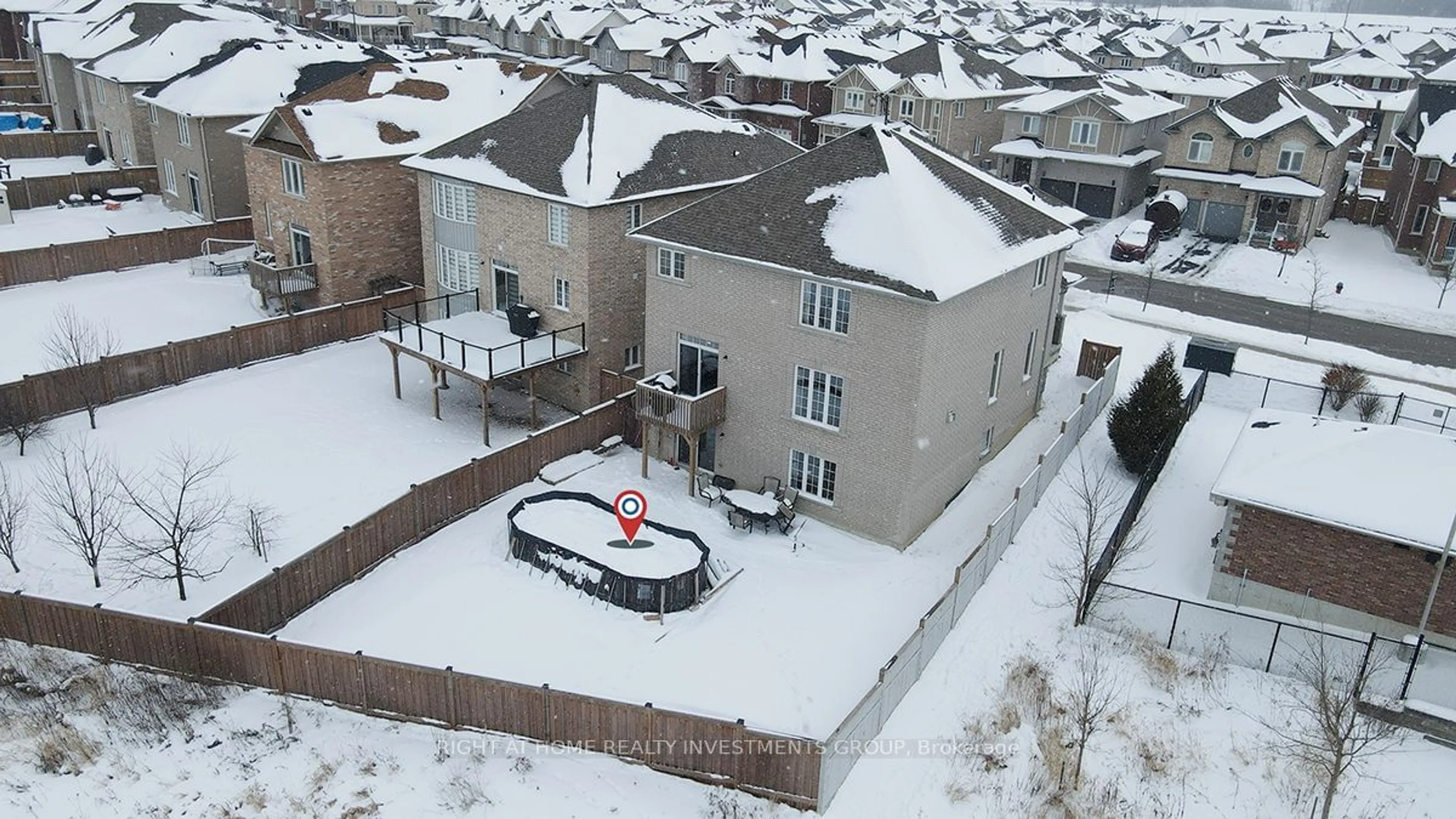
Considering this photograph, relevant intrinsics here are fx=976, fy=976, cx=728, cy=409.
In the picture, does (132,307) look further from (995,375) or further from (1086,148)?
(1086,148)

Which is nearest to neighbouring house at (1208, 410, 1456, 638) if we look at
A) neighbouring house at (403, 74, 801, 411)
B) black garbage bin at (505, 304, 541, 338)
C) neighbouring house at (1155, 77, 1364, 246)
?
neighbouring house at (403, 74, 801, 411)

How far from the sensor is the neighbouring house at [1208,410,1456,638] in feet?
62.7

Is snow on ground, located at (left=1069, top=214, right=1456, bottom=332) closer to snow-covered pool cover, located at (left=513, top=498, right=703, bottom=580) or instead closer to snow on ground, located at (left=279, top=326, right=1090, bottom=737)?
snow on ground, located at (left=279, top=326, right=1090, bottom=737)

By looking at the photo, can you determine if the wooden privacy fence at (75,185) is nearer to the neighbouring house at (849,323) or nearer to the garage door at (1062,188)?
the neighbouring house at (849,323)

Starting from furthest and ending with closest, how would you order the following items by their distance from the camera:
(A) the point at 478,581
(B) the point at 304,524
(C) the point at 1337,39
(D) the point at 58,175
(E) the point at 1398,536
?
(C) the point at 1337,39 → (D) the point at 58,175 → (B) the point at 304,524 → (A) the point at 478,581 → (E) the point at 1398,536

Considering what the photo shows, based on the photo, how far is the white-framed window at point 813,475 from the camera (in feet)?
80.8

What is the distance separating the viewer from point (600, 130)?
30.4m

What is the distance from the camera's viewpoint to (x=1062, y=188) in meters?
60.1

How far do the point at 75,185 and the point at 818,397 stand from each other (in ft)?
150

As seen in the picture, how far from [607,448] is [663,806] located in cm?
1377

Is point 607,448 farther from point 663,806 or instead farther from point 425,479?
point 663,806

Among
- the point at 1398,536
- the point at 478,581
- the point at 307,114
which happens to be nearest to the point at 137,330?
the point at 307,114

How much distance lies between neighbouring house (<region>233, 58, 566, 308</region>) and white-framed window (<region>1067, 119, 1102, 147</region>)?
3499 cm

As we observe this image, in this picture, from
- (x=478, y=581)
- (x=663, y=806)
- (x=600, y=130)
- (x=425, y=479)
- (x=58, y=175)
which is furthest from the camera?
(x=58, y=175)
